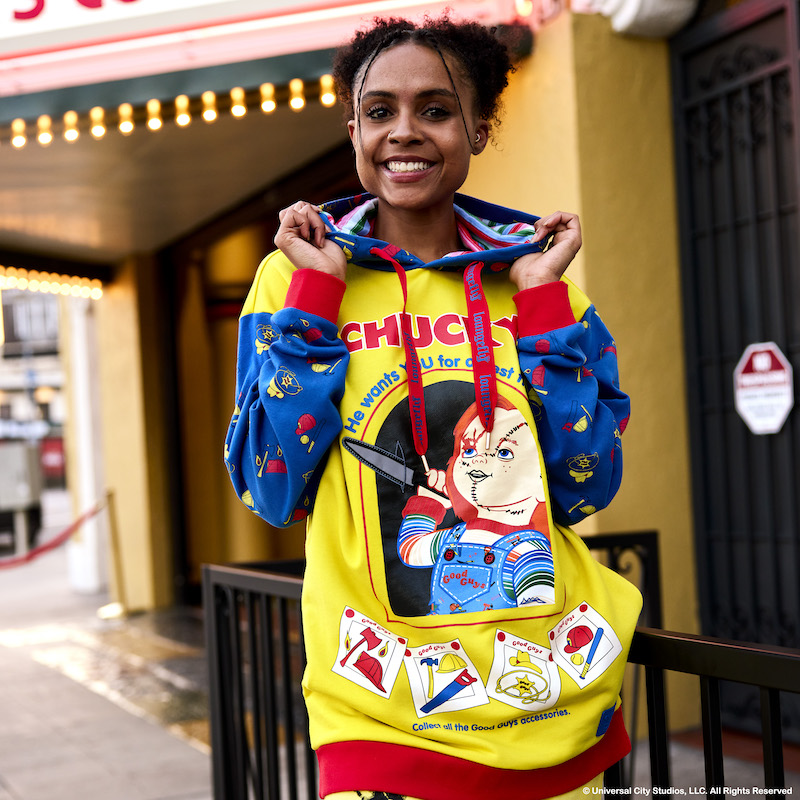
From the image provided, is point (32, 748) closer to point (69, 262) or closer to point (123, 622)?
point (123, 622)

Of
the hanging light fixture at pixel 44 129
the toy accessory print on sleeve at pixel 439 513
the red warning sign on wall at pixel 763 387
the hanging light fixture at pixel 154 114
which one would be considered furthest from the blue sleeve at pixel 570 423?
the hanging light fixture at pixel 44 129

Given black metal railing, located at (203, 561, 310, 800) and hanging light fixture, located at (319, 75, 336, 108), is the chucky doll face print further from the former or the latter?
hanging light fixture, located at (319, 75, 336, 108)

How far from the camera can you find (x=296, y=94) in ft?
17.2

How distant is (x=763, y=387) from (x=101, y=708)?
4.42 metres

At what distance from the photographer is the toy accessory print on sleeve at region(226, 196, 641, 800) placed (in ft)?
4.79

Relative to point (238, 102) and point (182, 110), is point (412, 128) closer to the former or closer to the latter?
point (238, 102)

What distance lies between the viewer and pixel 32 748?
535cm

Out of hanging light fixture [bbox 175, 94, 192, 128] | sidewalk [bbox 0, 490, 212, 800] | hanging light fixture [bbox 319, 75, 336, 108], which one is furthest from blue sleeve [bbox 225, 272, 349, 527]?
hanging light fixture [bbox 175, 94, 192, 128]

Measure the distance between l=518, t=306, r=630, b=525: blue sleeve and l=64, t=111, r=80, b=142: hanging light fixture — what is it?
456 cm

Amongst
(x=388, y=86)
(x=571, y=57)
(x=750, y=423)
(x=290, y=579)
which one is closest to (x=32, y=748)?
(x=290, y=579)

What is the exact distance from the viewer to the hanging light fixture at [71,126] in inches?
214

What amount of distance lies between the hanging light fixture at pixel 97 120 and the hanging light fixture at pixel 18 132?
371 mm

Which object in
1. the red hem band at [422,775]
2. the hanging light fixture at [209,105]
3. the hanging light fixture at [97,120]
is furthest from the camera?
the hanging light fixture at [97,120]

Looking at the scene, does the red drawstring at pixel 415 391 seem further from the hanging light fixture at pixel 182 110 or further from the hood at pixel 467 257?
the hanging light fixture at pixel 182 110
